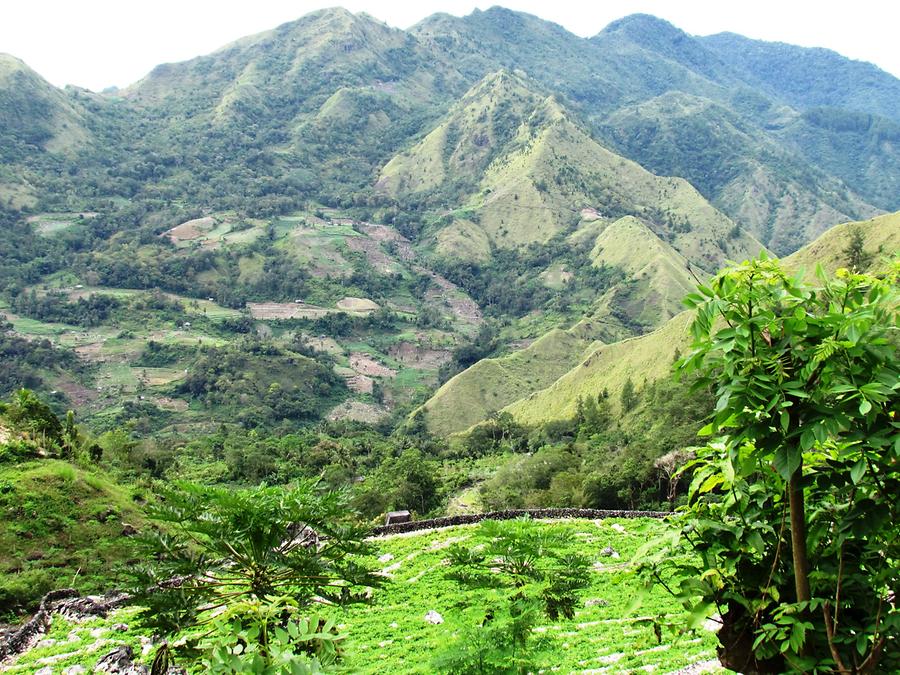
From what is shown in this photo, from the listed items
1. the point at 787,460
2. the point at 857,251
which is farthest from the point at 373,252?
the point at 787,460

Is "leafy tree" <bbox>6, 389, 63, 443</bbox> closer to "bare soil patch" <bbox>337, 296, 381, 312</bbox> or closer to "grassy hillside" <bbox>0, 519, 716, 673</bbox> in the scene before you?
"grassy hillside" <bbox>0, 519, 716, 673</bbox>

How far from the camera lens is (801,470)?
364cm

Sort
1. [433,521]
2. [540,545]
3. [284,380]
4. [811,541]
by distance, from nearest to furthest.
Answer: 1. [811,541]
2. [540,545]
3. [433,521]
4. [284,380]

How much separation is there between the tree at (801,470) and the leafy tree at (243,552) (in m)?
3.13

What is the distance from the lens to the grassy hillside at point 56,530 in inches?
992

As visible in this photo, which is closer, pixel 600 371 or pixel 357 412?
pixel 600 371

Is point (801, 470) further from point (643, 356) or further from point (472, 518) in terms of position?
point (643, 356)

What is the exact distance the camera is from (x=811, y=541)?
3840 millimetres

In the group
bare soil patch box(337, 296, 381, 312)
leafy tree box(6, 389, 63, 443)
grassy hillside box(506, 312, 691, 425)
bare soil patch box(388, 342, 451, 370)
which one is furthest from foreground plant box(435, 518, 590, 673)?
bare soil patch box(337, 296, 381, 312)

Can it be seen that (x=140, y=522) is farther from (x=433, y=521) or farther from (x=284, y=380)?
(x=284, y=380)

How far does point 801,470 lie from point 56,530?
31.2m

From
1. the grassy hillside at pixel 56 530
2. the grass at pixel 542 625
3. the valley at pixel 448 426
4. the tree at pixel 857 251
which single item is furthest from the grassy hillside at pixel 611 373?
the grassy hillside at pixel 56 530

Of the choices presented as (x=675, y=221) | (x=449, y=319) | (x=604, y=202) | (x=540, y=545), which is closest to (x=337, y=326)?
(x=449, y=319)

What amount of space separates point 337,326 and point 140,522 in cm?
12061
